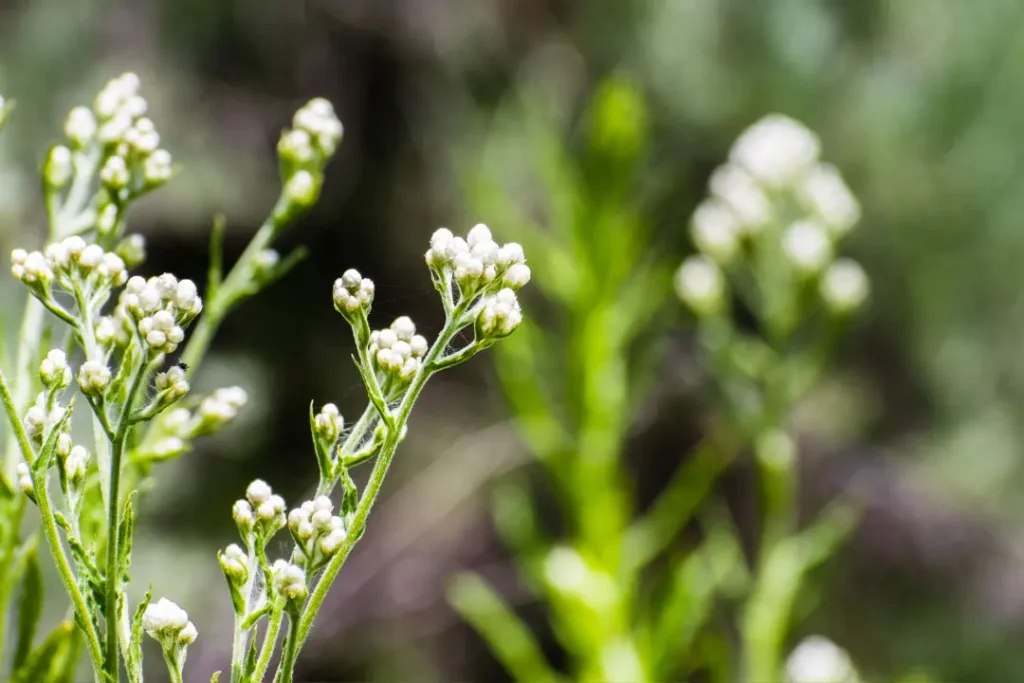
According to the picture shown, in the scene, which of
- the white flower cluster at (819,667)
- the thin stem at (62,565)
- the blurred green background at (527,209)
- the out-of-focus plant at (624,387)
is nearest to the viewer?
the thin stem at (62,565)

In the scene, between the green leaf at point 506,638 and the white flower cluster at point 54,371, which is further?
the green leaf at point 506,638

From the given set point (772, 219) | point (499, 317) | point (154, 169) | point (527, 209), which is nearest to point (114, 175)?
point (154, 169)

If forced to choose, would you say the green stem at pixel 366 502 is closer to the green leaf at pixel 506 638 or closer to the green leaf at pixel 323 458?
the green leaf at pixel 323 458

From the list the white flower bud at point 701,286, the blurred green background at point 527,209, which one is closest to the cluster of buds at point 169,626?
the white flower bud at point 701,286

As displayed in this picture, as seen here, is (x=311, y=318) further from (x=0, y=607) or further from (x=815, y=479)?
(x=0, y=607)

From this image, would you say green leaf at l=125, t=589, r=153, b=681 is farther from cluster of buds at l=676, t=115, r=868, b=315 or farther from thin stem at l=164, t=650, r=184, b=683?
cluster of buds at l=676, t=115, r=868, b=315
